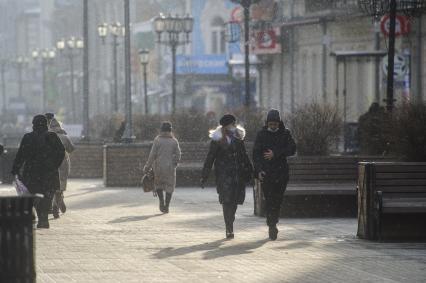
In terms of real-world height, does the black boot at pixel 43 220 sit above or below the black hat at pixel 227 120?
below

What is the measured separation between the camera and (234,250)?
16828 mm

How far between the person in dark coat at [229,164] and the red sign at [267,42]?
3817 cm

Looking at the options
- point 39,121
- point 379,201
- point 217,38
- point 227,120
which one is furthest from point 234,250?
point 217,38

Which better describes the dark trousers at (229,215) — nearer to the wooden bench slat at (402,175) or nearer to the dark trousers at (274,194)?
the dark trousers at (274,194)

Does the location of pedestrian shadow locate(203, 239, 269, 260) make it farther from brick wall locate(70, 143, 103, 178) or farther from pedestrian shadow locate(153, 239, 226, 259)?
brick wall locate(70, 143, 103, 178)

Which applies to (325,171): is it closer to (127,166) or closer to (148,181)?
(148,181)

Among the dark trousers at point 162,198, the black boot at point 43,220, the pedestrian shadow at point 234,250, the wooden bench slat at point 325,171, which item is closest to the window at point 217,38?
the dark trousers at point 162,198

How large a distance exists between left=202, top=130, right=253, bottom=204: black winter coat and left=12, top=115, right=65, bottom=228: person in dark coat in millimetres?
2424

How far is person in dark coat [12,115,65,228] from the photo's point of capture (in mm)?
20297

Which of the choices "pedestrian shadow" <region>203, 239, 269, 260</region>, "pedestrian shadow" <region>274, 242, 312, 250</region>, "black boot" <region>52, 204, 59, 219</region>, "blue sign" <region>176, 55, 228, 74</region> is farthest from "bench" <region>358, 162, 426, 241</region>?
"blue sign" <region>176, 55, 228, 74</region>

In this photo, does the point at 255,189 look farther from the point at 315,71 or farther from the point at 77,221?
the point at 315,71

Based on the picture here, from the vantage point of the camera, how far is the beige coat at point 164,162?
24.4 m

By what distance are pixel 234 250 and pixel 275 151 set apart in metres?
2.00

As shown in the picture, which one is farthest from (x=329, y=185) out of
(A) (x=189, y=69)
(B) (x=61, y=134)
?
(A) (x=189, y=69)
